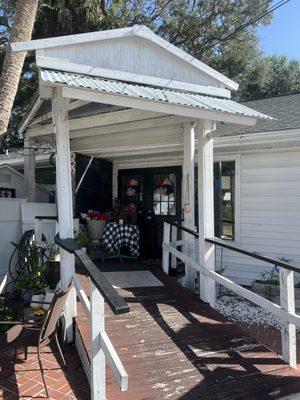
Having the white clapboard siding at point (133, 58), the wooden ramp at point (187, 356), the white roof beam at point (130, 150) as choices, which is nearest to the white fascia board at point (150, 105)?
the white clapboard siding at point (133, 58)

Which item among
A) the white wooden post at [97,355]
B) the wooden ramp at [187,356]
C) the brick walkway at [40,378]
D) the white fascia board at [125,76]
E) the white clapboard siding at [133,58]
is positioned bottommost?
the brick walkway at [40,378]

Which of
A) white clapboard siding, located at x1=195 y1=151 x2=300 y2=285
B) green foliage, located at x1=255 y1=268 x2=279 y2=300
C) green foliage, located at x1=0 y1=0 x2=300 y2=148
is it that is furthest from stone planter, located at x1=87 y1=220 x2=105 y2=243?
green foliage, located at x1=0 y1=0 x2=300 y2=148

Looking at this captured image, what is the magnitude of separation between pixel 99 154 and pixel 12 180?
2.84 metres

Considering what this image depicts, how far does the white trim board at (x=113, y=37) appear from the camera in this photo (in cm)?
486

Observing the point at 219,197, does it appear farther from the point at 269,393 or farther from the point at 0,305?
the point at 269,393

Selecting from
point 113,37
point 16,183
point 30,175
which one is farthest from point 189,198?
point 16,183

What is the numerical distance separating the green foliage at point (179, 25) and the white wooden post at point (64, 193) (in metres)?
8.91

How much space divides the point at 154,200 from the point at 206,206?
13.1 ft

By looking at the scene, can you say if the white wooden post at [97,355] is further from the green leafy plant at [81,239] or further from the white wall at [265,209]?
the white wall at [265,209]

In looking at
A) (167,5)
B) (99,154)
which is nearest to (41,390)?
(99,154)

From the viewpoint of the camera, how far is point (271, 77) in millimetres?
24469

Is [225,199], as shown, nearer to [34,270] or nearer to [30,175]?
[34,270]

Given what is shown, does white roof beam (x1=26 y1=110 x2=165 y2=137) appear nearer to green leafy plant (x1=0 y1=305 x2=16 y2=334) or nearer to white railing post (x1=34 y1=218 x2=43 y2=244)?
white railing post (x1=34 y1=218 x2=43 y2=244)

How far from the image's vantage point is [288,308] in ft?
13.3
